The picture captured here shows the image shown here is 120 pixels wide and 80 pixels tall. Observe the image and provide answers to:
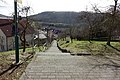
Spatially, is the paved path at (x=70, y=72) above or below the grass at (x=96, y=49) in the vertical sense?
above

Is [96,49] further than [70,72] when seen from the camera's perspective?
Yes

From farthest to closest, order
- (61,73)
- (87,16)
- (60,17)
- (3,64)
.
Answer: (60,17) < (87,16) < (3,64) < (61,73)

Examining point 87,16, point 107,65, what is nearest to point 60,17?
point 87,16

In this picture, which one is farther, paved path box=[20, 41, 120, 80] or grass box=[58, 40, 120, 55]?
grass box=[58, 40, 120, 55]

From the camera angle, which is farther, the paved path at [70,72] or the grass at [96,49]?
the grass at [96,49]

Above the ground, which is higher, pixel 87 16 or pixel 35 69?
pixel 87 16

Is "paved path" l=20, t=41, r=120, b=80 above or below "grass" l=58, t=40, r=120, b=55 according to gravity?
above

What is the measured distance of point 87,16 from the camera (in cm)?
2806

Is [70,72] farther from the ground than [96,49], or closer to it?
farther from the ground

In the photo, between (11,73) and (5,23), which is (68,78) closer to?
(11,73)

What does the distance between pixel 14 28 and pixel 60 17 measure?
92833mm

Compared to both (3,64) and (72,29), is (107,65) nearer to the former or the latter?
(3,64)

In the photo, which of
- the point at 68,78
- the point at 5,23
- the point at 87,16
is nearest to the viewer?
the point at 68,78

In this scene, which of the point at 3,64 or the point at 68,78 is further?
the point at 3,64
